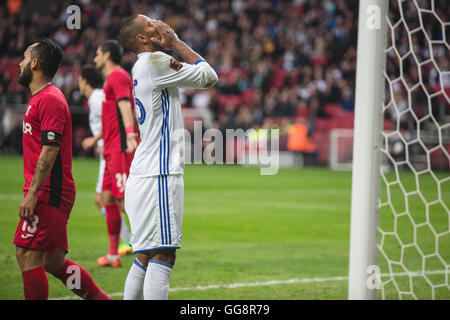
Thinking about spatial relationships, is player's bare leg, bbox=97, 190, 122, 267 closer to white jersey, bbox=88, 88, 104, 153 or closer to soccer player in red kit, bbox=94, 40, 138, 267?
soccer player in red kit, bbox=94, 40, 138, 267

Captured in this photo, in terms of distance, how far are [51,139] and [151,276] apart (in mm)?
982

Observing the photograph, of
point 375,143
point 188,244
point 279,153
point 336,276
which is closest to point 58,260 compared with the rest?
point 375,143

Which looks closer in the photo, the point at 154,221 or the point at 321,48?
the point at 154,221

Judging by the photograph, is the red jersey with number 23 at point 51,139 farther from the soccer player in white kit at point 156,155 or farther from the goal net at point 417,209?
the goal net at point 417,209

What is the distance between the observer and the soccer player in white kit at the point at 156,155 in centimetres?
357

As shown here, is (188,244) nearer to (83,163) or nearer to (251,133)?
(83,163)

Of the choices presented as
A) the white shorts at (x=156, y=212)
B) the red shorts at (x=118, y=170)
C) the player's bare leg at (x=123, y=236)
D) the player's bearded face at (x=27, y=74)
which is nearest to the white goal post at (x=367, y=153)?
the white shorts at (x=156, y=212)

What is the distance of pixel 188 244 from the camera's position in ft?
23.9

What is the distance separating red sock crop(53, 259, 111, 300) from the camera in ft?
12.6

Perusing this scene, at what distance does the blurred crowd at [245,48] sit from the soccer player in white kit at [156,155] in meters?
15.4

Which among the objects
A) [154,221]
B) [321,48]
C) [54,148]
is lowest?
[154,221]

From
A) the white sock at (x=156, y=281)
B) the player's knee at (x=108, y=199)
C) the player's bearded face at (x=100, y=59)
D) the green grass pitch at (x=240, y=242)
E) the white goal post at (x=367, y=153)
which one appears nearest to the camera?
the white sock at (x=156, y=281)

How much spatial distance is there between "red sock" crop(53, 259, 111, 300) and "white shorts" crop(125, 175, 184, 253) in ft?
1.64
